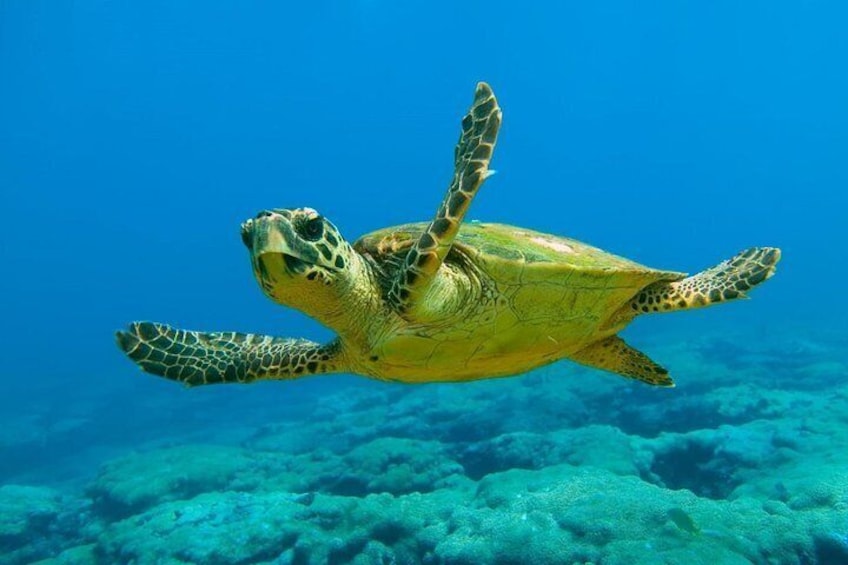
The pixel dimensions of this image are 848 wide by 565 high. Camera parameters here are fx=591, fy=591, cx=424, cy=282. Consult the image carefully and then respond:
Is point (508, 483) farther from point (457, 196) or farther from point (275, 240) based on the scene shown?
point (275, 240)

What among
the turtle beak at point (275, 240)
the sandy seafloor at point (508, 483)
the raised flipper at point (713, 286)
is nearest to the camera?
the turtle beak at point (275, 240)

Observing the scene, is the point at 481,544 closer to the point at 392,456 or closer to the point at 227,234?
the point at 392,456

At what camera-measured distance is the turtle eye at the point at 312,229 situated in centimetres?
333

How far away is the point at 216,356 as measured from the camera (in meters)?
4.93

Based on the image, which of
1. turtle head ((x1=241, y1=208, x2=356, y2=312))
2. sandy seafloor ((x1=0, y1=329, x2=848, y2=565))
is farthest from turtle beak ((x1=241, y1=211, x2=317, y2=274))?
sandy seafloor ((x1=0, y1=329, x2=848, y2=565))

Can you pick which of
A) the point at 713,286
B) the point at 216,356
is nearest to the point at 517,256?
A: the point at 713,286

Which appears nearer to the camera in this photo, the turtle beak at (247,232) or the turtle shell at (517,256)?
the turtle beak at (247,232)

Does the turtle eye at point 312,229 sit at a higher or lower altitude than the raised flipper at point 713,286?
lower

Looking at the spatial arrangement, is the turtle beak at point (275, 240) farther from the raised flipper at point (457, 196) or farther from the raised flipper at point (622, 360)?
the raised flipper at point (622, 360)

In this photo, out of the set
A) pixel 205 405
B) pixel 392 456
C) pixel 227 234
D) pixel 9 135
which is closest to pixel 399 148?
pixel 227 234

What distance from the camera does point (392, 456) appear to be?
11.1m

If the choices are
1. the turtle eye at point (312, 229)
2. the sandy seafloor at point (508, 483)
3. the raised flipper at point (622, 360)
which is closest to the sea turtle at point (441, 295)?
the turtle eye at point (312, 229)

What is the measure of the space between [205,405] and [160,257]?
131m

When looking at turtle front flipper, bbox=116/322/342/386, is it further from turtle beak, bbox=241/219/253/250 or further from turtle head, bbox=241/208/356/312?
turtle beak, bbox=241/219/253/250
